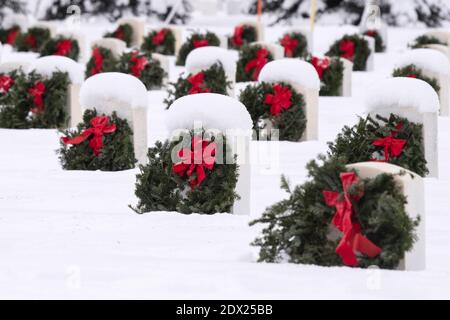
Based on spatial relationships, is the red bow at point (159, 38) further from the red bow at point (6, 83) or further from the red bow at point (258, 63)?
the red bow at point (6, 83)

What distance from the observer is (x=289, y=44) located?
24.3 m

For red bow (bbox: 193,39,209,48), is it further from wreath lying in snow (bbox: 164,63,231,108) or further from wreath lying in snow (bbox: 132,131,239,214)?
wreath lying in snow (bbox: 132,131,239,214)

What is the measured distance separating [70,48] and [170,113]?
1425 cm

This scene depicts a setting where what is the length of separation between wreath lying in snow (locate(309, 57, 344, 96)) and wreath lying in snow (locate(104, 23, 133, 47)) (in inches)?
358

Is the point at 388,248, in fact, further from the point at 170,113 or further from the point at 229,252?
the point at 170,113

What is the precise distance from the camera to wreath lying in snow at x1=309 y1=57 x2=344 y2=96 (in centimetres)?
1922

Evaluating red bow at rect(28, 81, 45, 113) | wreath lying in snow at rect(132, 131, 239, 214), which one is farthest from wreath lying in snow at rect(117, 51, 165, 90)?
wreath lying in snow at rect(132, 131, 239, 214)

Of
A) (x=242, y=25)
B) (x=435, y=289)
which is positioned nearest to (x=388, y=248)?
(x=435, y=289)

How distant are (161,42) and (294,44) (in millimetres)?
3039

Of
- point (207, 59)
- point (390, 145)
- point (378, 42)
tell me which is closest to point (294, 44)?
point (378, 42)

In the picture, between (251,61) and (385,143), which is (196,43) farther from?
(385,143)

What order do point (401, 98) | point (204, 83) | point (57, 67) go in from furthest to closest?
point (204, 83), point (57, 67), point (401, 98)

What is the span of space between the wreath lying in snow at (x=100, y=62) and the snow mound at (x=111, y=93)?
724cm

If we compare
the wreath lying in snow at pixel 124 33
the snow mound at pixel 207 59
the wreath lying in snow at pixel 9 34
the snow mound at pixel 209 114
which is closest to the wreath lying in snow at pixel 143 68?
the snow mound at pixel 207 59
